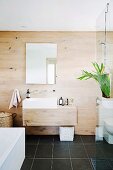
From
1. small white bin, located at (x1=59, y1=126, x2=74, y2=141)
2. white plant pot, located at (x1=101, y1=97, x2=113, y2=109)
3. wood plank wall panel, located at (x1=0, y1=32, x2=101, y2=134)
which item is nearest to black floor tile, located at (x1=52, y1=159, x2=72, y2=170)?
small white bin, located at (x1=59, y1=126, x2=74, y2=141)

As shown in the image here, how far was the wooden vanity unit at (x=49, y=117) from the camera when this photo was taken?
3.46 metres

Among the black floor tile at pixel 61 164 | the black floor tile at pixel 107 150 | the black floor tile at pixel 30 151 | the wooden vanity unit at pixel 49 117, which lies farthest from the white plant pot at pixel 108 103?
the black floor tile at pixel 30 151

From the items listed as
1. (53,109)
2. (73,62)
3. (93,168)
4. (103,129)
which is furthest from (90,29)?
(93,168)

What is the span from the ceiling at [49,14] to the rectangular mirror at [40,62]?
15.0 inches

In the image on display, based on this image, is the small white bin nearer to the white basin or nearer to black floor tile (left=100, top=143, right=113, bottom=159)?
the white basin

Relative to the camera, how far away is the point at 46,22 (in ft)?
11.1

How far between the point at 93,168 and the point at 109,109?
907mm

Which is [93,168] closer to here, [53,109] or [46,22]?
[53,109]

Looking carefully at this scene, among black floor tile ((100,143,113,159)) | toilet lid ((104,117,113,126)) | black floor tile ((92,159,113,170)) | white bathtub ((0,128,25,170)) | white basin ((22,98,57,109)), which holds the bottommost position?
black floor tile ((92,159,113,170))

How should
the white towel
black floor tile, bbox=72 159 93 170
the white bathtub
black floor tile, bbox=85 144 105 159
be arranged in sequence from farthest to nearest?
the white towel
black floor tile, bbox=85 144 105 159
black floor tile, bbox=72 159 93 170
the white bathtub

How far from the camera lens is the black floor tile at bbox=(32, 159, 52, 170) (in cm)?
263

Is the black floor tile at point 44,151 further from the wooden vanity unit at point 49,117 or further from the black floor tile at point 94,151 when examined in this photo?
the black floor tile at point 94,151

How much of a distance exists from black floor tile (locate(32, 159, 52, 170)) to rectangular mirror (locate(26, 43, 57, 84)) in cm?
169

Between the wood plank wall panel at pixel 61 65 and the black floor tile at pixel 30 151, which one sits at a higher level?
the wood plank wall panel at pixel 61 65
